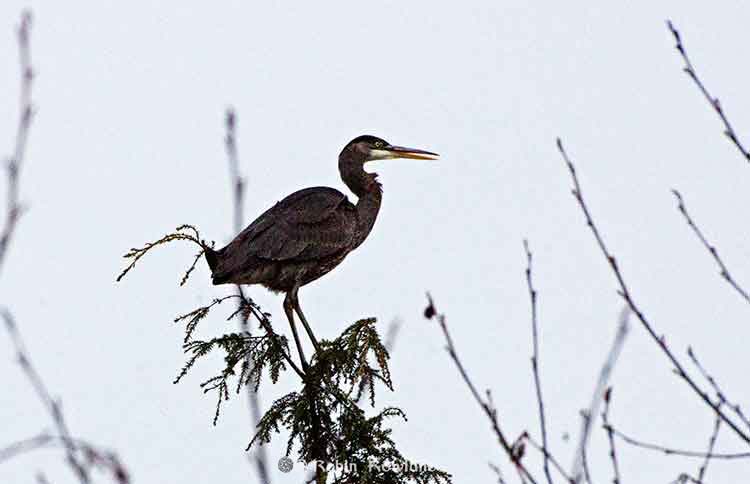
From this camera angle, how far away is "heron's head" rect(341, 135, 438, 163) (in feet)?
35.9

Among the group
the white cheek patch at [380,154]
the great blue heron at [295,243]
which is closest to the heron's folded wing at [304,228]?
the great blue heron at [295,243]

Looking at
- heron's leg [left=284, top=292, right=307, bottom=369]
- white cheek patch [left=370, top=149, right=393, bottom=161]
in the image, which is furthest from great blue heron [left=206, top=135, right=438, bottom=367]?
white cheek patch [left=370, top=149, right=393, bottom=161]

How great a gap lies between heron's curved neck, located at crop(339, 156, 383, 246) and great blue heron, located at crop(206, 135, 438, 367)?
0.4 inches

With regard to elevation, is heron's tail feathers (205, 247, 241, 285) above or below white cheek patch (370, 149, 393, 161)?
below

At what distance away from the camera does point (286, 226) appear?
30.7 ft

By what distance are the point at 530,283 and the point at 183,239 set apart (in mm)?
3998

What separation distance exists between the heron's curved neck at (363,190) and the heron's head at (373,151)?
81mm

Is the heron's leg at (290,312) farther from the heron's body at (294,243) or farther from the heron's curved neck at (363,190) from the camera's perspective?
the heron's curved neck at (363,190)

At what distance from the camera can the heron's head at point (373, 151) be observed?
11.0 m

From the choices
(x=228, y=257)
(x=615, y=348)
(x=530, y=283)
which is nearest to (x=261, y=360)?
(x=228, y=257)

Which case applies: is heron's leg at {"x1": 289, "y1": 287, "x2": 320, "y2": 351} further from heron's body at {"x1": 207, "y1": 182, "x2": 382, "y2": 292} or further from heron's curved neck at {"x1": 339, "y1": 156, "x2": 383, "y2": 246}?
heron's curved neck at {"x1": 339, "y1": 156, "x2": 383, "y2": 246}

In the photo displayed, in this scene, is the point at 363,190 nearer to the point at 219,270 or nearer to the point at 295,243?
the point at 295,243

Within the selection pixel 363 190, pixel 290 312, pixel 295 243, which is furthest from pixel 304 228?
pixel 363 190

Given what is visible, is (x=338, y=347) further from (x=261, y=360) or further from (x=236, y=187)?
(x=236, y=187)
